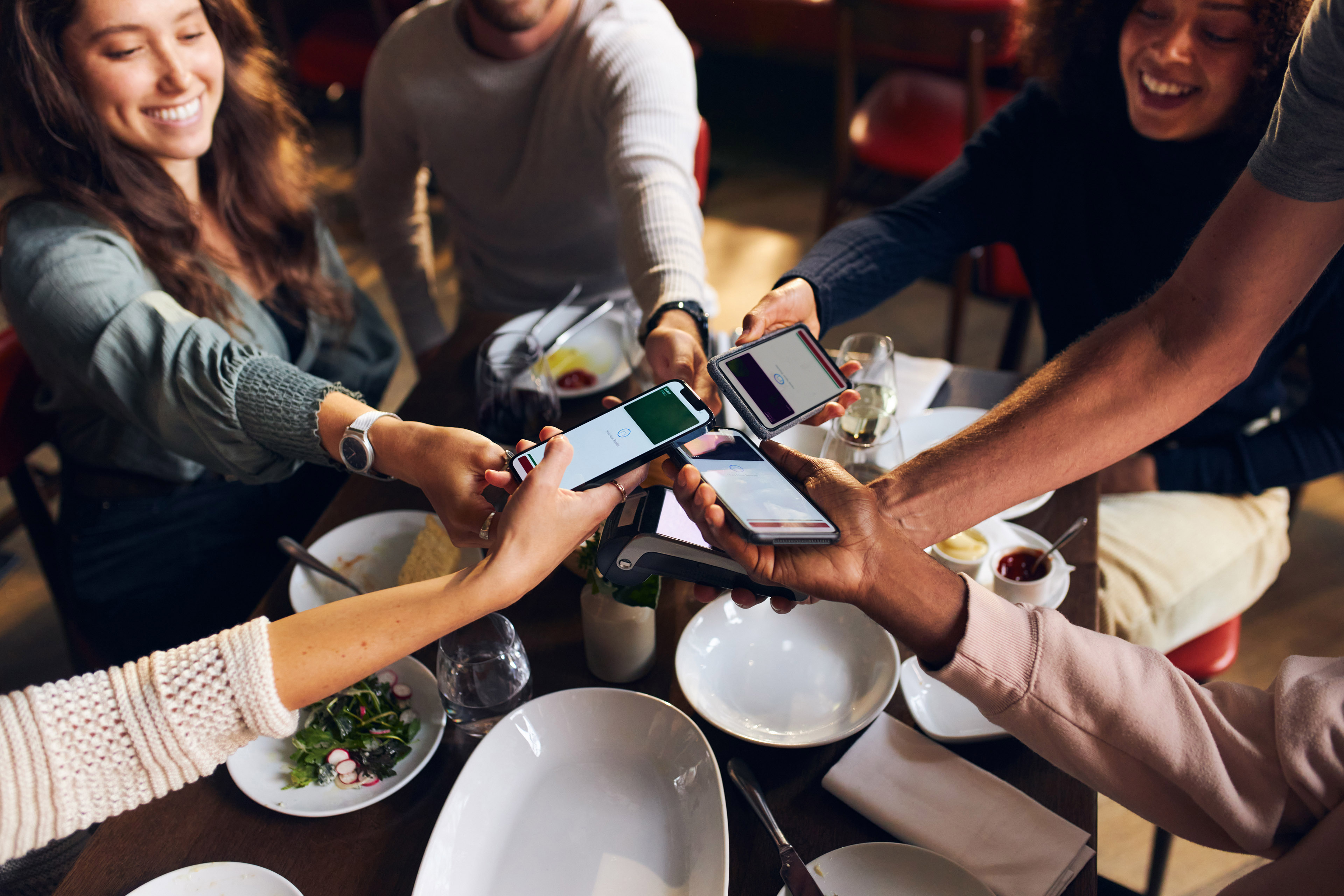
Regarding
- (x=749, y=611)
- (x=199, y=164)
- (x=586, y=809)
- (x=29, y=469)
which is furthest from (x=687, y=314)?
(x=29, y=469)

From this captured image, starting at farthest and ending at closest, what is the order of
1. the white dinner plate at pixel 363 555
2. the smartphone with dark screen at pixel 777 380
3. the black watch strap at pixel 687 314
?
1. the black watch strap at pixel 687 314
2. the white dinner plate at pixel 363 555
3. the smartphone with dark screen at pixel 777 380

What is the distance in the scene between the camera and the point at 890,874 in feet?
2.33

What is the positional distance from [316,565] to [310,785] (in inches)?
11.2

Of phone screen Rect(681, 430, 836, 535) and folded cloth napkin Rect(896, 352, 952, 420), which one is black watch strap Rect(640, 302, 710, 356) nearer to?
folded cloth napkin Rect(896, 352, 952, 420)

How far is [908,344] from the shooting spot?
8.99 ft

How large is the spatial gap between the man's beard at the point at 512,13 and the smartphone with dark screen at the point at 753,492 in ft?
3.29

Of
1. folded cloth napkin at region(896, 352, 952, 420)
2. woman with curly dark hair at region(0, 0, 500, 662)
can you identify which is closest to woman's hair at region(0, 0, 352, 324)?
woman with curly dark hair at region(0, 0, 500, 662)

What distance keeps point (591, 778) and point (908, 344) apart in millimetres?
2208

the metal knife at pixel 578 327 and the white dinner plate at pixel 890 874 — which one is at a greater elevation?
the metal knife at pixel 578 327

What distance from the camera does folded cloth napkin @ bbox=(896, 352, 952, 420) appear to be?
1259 millimetres

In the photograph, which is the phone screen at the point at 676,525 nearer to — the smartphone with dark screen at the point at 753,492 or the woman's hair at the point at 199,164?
the smartphone with dark screen at the point at 753,492

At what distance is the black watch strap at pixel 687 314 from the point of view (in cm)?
125

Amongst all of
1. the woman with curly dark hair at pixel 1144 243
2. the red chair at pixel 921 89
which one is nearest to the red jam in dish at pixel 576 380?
the woman with curly dark hair at pixel 1144 243

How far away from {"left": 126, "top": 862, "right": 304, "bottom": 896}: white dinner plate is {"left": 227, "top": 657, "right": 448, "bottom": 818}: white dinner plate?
0.18 ft
